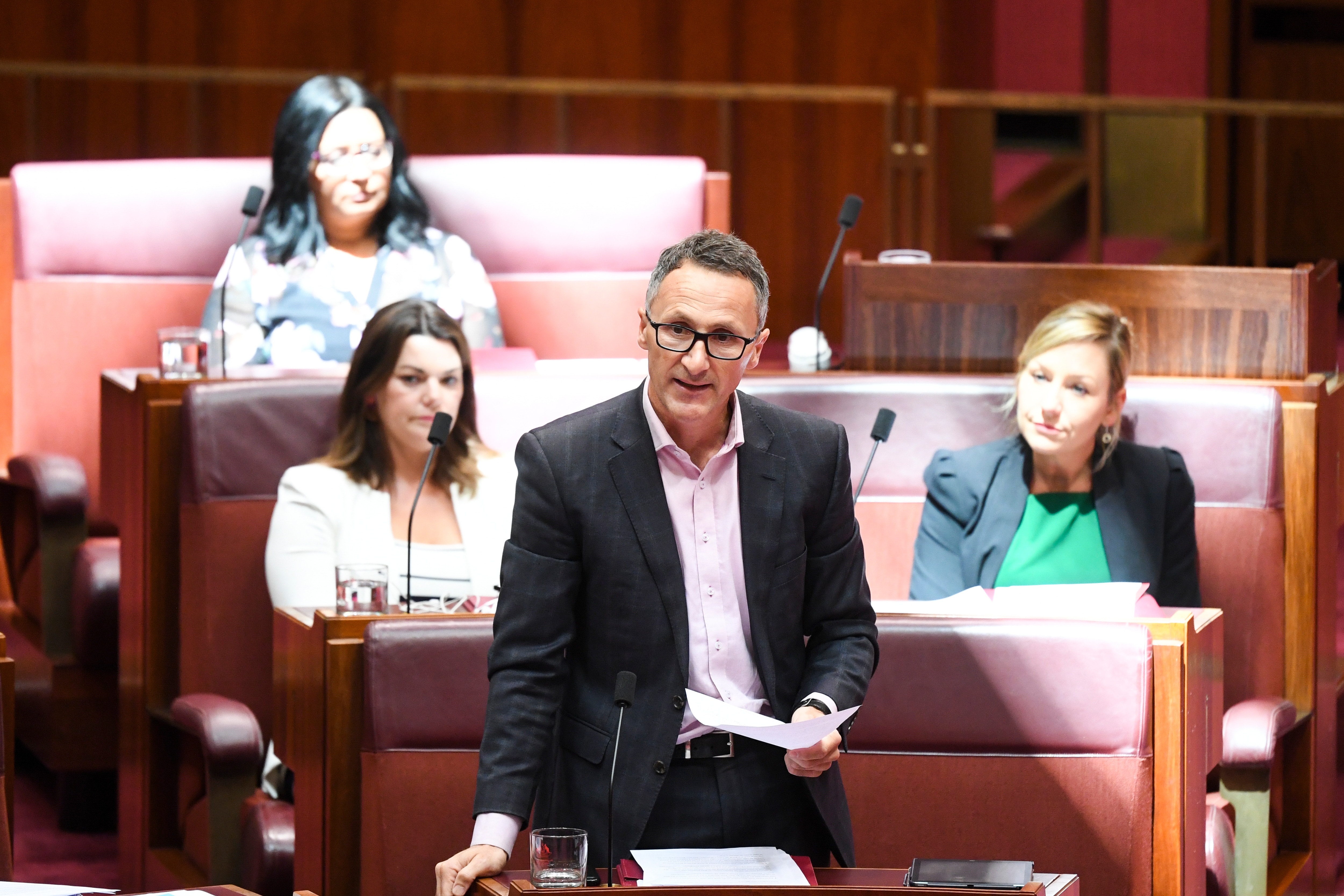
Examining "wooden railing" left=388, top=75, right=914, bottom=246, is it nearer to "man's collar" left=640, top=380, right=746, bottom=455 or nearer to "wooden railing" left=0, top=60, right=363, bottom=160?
"wooden railing" left=0, top=60, right=363, bottom=160

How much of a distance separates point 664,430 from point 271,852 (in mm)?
907

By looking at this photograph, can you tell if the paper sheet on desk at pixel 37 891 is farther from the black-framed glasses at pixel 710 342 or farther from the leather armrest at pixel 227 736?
the leather armrest at pixel 227 736

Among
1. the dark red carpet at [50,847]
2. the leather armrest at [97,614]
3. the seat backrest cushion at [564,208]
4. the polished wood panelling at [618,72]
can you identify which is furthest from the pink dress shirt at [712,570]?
the polished wood panelling at [618,72]

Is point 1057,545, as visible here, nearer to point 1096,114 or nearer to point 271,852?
point 271,852

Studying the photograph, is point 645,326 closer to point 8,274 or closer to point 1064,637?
point 1064,637

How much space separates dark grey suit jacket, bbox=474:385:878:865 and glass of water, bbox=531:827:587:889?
10cm

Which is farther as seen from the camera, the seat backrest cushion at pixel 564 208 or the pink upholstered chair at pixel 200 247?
the seat backrest cushion at pixel 564 208

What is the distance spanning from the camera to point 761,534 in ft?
4.83

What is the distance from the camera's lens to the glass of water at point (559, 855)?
1301 millimetres

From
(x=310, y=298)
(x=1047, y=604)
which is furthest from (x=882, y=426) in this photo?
(x=310, y=298)

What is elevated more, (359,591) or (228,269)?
(228,269)

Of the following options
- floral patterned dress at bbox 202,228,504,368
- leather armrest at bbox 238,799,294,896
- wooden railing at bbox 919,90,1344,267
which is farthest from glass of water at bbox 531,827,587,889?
wooden railing at bbox 919,90,1344,267

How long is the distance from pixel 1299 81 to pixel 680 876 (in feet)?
16.2

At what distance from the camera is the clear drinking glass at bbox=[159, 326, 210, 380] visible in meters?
2.60
